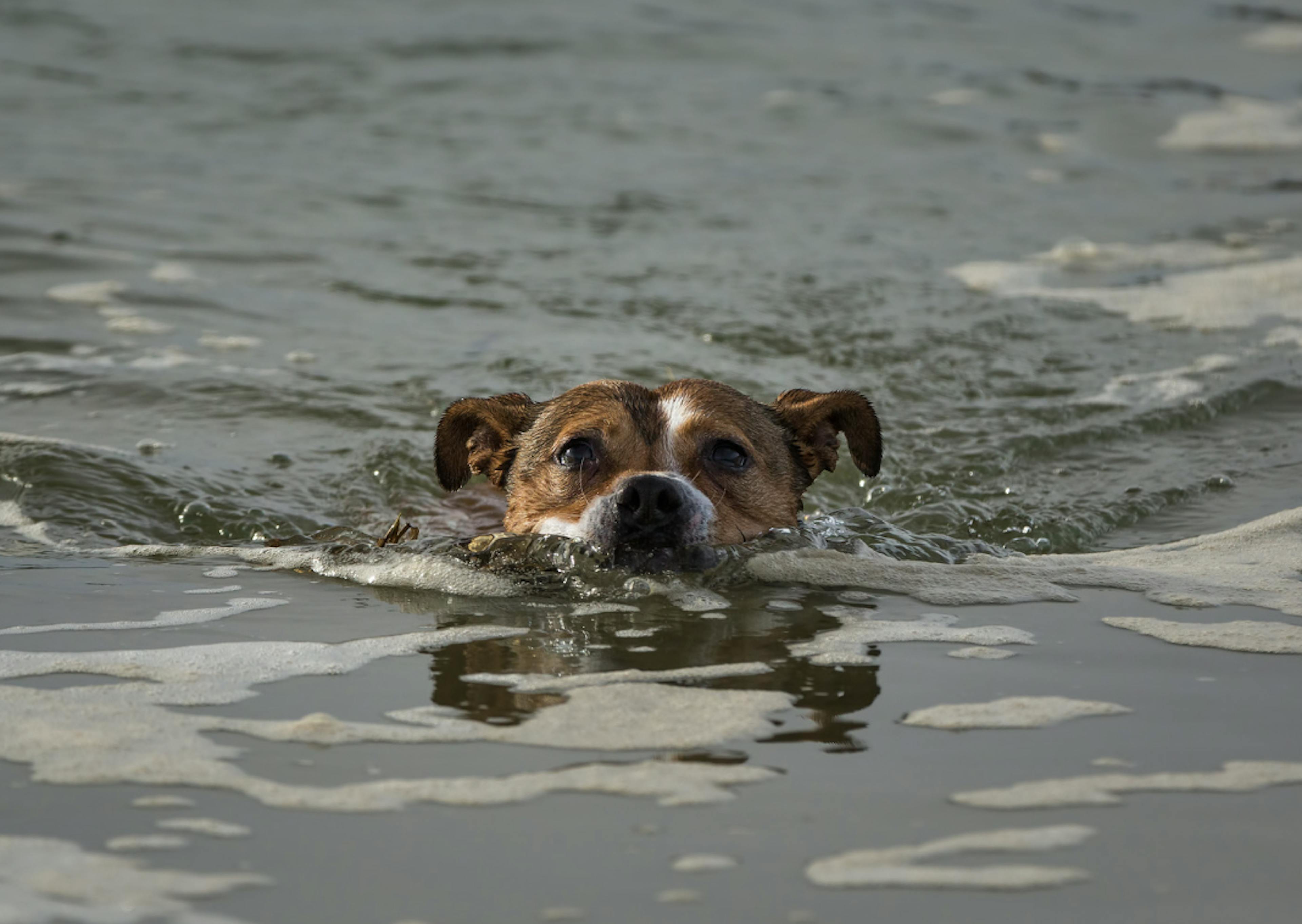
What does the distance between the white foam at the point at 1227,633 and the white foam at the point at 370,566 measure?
7.11 feet

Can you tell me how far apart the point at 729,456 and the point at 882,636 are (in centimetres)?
153

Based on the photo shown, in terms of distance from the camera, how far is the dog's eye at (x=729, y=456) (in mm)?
6176

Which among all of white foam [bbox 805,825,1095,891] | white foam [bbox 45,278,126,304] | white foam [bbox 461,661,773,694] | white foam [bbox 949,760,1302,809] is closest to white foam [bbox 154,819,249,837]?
white foam [bbox 461,661,773,694]

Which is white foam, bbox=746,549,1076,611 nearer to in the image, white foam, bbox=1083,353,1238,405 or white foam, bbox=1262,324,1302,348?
white foam, bbox=1083,353,1238,405

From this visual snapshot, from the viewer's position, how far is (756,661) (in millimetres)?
4512

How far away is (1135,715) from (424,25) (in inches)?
698

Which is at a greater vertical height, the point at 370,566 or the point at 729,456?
the point at 729,456

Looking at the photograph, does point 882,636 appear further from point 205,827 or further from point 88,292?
A: point 88,292

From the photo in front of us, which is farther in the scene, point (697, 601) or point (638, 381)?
point (638, 381)

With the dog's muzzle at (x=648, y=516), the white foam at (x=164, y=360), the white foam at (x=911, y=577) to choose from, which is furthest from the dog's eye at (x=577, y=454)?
the white foam at (x=164, y=360)

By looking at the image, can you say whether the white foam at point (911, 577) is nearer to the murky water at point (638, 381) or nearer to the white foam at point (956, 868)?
the murky water at point (638, 381)

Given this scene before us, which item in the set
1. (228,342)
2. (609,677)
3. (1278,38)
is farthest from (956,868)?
(1278,38)

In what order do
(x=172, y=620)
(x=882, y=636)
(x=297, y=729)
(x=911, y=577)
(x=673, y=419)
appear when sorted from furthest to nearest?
(x=673, y=419) < (x=911, y=577) < (x=172, y=620) < (x=882, y=636) < (x=297, y=729)

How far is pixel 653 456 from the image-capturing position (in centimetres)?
604
